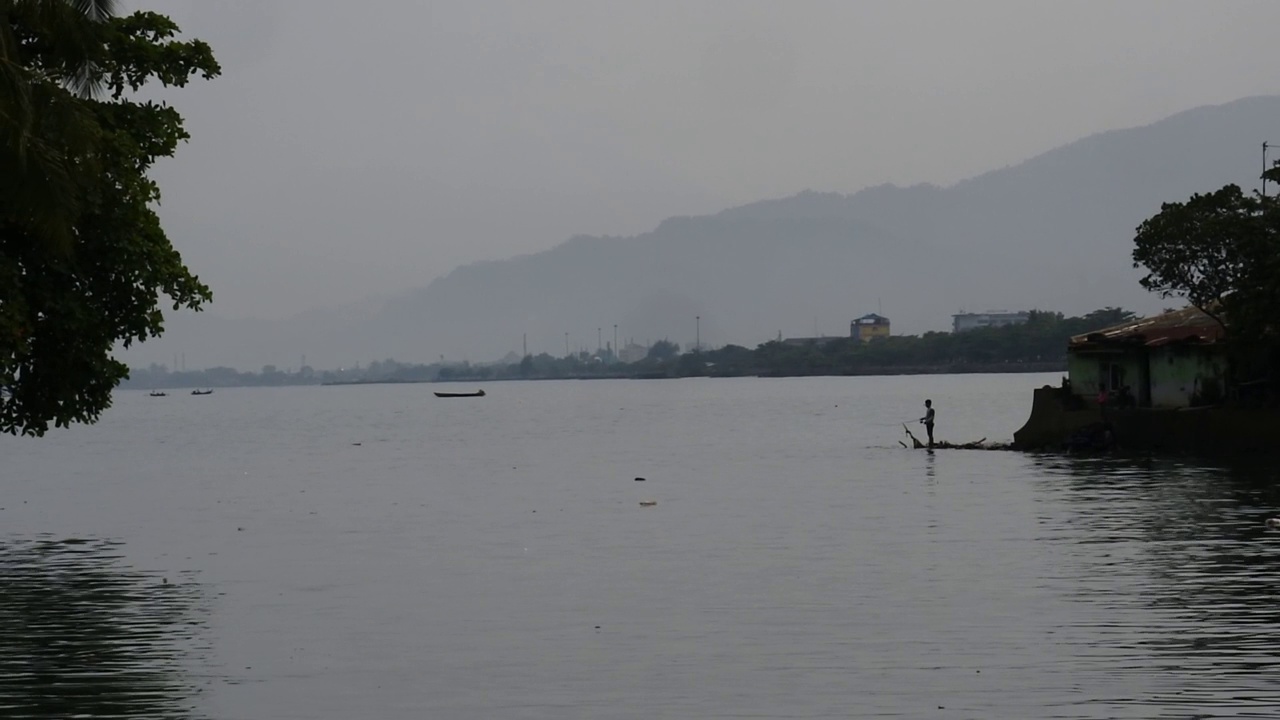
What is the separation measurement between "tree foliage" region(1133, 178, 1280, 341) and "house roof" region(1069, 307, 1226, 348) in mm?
1004

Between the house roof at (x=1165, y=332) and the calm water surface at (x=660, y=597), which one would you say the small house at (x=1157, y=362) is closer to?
the house roof at (x=1165, y=332)

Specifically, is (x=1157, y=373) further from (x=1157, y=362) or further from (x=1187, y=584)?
(x=1187, y=584)

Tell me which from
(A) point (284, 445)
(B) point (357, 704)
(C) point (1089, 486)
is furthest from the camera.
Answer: (A) point (284, 445)

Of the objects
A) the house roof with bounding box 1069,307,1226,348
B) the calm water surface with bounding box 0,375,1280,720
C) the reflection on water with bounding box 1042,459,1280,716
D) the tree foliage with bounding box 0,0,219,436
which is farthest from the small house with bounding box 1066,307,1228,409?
the tree foliage with bounding box 0,0,219,436

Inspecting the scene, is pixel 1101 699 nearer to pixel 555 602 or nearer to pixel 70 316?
pixel 555 602

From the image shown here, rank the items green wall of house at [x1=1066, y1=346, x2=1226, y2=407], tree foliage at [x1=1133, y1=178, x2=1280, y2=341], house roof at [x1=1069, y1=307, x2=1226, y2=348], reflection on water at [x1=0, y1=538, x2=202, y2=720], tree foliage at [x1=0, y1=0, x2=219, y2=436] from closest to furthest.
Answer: reflection on water at [x1=0, y1=538, x2=202, y2=720], tree foliage at [x1=0, y1=0, x2=219, y2=436], tree foliage at [x1=1133, y1=178, x2=1280, y2=341], green wall of house at [x1=1066, y1=346, x2=1226, y2=407], house roof at [x1=1069, y1=307, x2=1226, y2=348]

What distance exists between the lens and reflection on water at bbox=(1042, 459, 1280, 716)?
675 inches

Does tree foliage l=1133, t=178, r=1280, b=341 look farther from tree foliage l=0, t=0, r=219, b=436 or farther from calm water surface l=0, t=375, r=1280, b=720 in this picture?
tree foliage l=0, t=0, r=219, b=436

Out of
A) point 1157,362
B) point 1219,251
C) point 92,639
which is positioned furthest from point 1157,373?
point 92,639

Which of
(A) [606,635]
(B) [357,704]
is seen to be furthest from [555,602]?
(B) [357,704]

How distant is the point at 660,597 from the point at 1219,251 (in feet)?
124

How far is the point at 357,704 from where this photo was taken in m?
17.2

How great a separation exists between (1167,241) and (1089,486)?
15.0m

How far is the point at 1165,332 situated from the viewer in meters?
62.0
